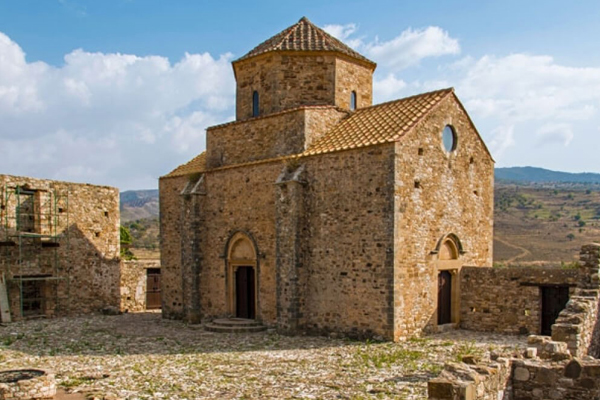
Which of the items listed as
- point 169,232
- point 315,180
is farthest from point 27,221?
point 315,180

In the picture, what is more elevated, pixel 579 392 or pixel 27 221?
pixel 27 221

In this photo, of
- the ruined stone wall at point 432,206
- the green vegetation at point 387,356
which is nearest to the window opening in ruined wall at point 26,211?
the green vegetation at point 387,356

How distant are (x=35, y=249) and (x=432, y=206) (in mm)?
14196

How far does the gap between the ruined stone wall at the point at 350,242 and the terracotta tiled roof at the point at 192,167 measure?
5620mm

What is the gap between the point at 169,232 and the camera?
21312 mm

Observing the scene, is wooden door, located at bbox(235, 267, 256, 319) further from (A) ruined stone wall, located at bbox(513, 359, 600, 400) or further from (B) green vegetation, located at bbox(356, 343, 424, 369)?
(A) ruined stone wall, located at bbox(513, 359, 600, 400)

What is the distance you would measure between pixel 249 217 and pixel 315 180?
9.58 ft

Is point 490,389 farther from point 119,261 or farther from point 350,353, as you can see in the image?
point 119,261

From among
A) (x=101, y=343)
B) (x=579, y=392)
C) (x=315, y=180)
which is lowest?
(x=101, y=343)

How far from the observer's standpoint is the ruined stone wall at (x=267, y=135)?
17.4 metres

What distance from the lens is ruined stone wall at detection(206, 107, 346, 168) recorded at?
17.4 meters

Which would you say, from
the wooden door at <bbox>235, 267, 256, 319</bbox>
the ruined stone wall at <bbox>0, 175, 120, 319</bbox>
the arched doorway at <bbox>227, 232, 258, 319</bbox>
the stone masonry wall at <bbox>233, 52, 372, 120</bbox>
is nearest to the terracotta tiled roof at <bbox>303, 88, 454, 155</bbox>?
the stone masonry wall at <bbox>233, 52, 372, 120</bbox>

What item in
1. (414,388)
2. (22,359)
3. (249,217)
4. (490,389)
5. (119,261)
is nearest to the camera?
(490,389)

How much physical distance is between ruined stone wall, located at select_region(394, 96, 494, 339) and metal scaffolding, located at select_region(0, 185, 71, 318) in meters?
13.1
